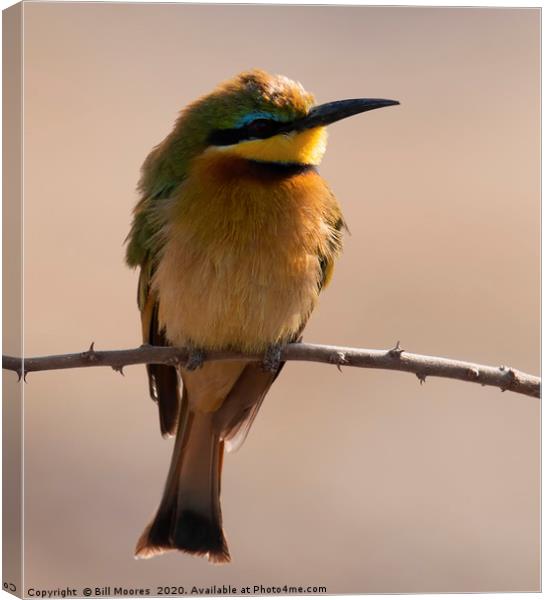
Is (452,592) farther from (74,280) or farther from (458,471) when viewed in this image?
(74,280)

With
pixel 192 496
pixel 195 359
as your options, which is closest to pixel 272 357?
pixel 195 359

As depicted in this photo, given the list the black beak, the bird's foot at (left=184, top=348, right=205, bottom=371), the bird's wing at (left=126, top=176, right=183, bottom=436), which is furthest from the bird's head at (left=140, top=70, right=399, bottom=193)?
the bird's foot at (left=184, top=348, right=205, bottom=371)

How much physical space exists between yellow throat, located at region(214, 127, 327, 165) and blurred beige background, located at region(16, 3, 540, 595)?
0.14m

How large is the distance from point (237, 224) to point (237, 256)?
0.09 m

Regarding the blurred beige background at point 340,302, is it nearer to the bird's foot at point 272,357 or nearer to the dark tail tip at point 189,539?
the dark tail tip at point 189,539

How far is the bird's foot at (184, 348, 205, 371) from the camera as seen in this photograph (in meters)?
3.15

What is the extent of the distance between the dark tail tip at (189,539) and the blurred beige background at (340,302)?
5cm

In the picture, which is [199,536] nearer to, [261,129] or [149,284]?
[149,284]

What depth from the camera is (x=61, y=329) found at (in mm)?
3031

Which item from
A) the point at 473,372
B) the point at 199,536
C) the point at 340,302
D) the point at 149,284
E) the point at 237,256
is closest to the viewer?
the point at 473,372

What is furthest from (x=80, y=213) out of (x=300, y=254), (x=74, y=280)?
(x=300, y=254)

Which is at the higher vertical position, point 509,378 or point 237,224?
point 237,224

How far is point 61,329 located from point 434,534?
127cm

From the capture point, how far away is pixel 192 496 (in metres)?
3.44
